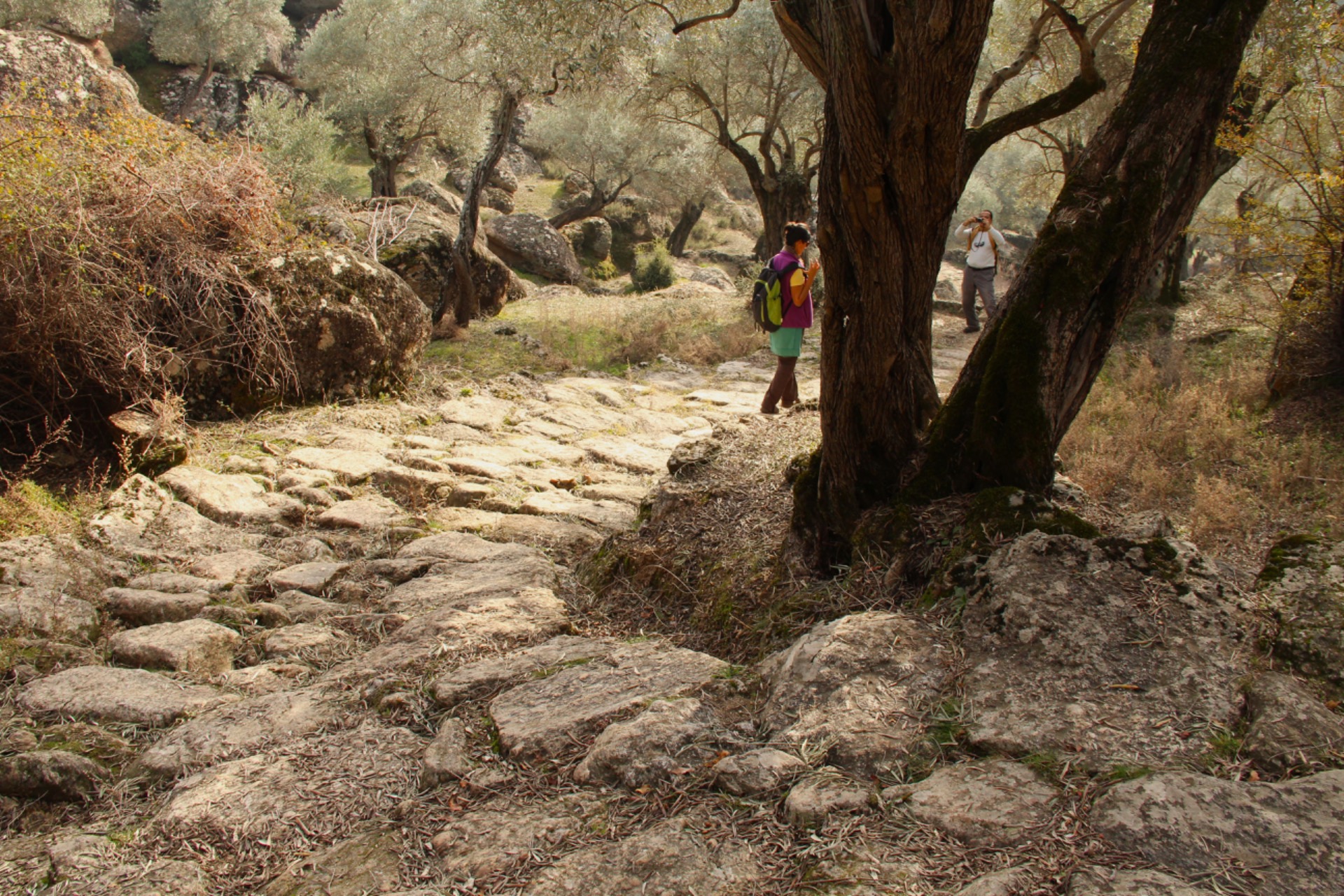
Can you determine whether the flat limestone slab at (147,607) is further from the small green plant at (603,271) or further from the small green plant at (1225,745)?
the small green plant at (603,271)

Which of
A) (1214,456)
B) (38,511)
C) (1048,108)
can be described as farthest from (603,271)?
(1048,108)

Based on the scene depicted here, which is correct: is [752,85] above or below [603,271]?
above

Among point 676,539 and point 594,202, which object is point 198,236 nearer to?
point 676,539

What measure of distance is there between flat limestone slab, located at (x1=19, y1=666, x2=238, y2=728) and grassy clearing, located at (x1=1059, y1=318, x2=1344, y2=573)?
15.4 feet

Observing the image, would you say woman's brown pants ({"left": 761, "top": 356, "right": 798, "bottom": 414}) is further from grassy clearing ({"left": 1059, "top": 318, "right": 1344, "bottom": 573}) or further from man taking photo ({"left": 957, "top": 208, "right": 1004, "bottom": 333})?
man taking photo ({"left": 957, "top": 208, "right": 1004, "bottom": 333})

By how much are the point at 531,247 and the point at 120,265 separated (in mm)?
15441

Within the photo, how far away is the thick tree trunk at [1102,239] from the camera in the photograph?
130 inches

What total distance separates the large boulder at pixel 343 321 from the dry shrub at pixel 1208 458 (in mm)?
6463

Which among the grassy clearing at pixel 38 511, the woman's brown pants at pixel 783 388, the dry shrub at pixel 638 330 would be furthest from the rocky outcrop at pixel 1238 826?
the dry shrub at pixel 638 330

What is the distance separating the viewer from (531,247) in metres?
21.0

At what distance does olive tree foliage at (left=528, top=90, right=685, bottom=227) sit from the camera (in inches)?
1063

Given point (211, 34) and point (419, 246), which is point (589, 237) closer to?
point (211, 34)

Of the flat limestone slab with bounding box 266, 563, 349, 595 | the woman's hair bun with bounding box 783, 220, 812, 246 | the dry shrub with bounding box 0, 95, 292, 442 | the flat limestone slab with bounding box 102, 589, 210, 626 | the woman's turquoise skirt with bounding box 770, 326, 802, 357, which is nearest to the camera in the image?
the flat limestone slab with bounding box 102, 589, 210, 626

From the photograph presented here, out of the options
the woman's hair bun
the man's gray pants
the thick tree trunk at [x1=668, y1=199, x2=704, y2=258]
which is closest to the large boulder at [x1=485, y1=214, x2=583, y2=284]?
the thick tree trunk at [x1=668, y1=199, x2=704, y2=258]
